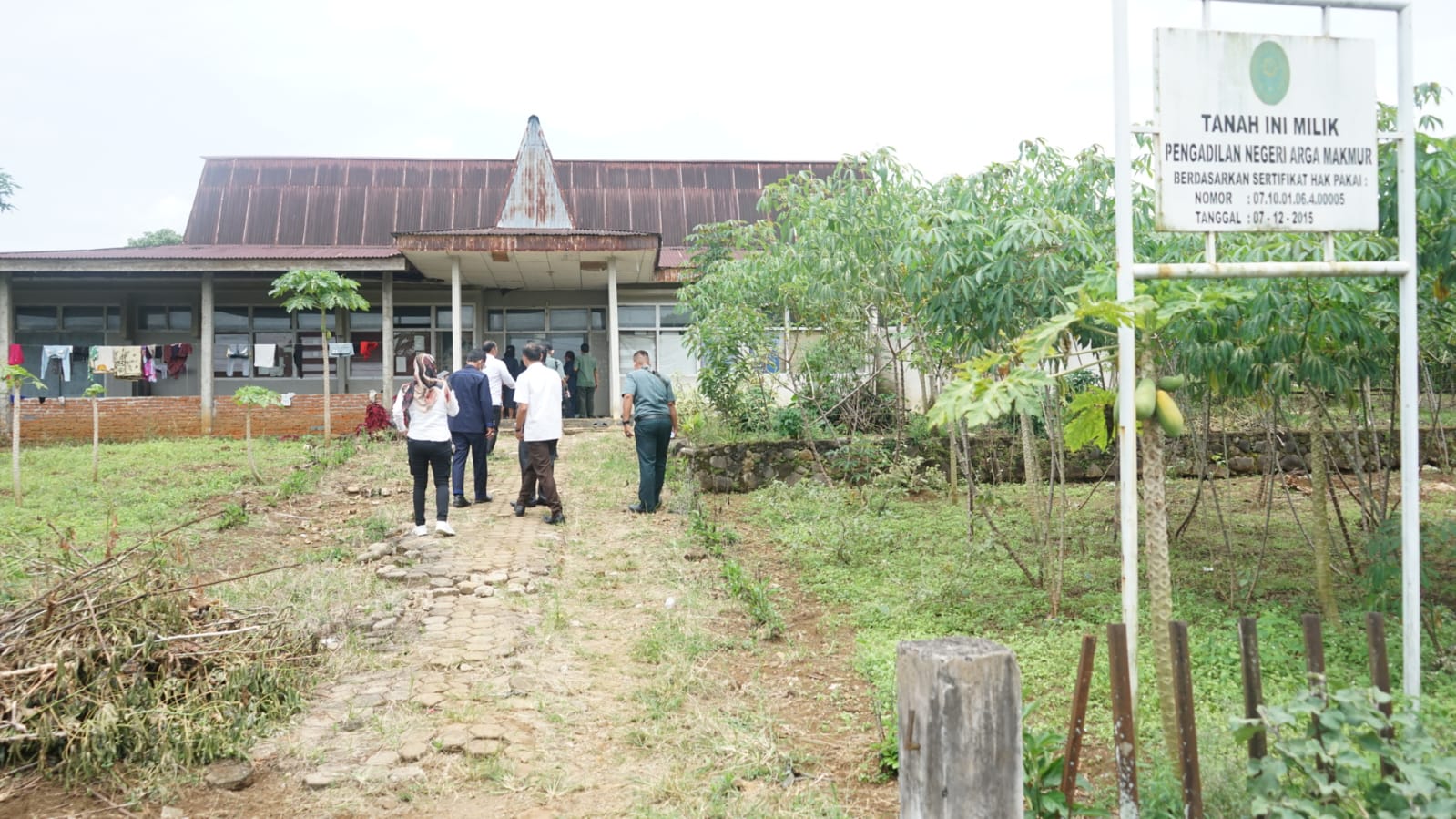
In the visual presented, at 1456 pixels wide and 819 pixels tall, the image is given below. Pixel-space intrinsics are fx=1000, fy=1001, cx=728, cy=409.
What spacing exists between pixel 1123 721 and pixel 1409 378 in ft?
6.06

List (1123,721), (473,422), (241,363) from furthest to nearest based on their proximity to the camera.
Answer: (241,363) < (473,422) < (1123,721)

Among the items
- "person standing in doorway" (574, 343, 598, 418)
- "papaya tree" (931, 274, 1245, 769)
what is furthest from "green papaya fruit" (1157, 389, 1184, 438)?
"person standing in doorway" (574, 343, 598, 418)

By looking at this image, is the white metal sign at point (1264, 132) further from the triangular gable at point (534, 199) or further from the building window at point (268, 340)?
the building window at point (268, 340)

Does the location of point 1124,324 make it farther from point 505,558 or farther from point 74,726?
point 505,558

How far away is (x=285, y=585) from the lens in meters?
6.58

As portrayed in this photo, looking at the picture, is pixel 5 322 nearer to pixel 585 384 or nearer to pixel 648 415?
pixel 585 384

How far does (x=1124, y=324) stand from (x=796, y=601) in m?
4.02

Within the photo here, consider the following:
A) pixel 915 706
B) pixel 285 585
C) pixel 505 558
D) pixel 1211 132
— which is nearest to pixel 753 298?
pixel 505 558

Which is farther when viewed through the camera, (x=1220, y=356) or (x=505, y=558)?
(x=505, y=558)

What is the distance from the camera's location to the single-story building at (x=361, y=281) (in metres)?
17.0

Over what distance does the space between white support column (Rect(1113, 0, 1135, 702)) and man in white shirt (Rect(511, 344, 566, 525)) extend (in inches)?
245

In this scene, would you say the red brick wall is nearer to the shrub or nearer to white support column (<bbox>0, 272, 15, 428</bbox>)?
white support column (<bbox>0, 272, 15, 428</bbox>)

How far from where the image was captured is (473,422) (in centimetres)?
957

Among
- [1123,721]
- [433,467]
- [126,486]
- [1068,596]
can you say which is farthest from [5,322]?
[1123,721]
